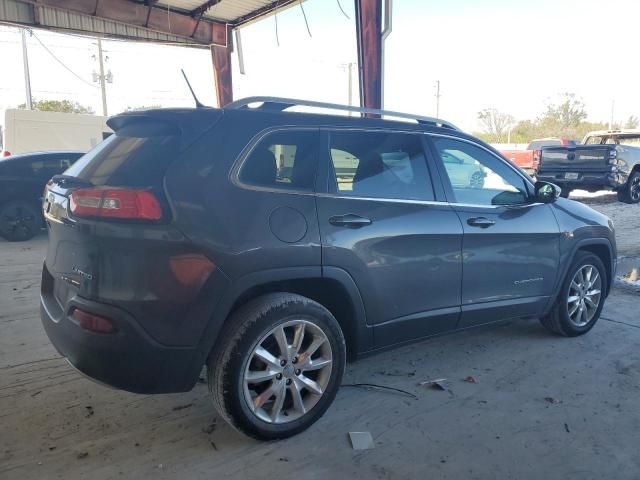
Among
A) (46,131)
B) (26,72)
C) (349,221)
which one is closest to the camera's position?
(349,221)

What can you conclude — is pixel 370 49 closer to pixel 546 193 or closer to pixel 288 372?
pixel 546 193

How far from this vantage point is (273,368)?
2904 millimetres

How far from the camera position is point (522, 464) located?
2.78m

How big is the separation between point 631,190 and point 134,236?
1404 cm

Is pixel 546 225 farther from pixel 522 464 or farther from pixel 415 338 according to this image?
pixel 522 464

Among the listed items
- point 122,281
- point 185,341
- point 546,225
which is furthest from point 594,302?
point 122,281

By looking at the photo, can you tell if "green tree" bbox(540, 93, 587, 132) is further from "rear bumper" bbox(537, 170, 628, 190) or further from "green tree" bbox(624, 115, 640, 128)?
"rear bumper" bbox(537, 170, 628, 190)

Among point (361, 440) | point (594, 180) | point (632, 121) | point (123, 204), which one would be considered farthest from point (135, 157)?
point (632, 121)

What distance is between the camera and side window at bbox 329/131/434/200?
128 inches

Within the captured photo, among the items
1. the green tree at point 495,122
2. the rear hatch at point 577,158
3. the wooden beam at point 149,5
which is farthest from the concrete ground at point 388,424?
the green tree at point 495,122

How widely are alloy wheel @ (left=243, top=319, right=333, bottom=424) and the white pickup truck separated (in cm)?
1201

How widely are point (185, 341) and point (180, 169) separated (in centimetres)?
85

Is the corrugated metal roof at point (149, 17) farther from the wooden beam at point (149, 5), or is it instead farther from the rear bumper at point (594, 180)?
the rear bumper at point (594, 180)

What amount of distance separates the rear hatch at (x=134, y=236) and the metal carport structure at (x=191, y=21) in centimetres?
893
